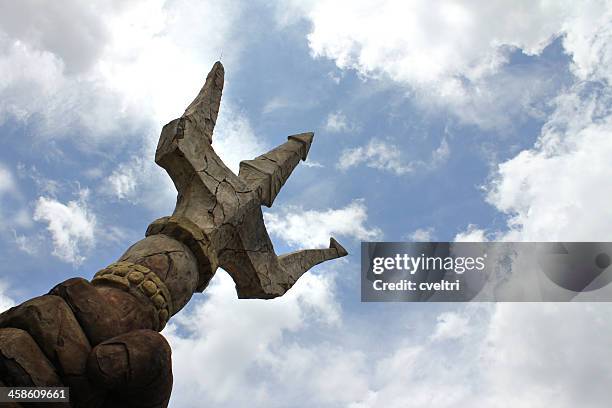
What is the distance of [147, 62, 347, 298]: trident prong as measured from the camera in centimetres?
477

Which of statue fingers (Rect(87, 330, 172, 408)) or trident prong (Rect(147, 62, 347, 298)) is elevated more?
trident prong (Rect(147, 62, 347, 298))

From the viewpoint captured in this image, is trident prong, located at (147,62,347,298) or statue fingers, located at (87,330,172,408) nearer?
statue fingers, located at (87,330,172,408)

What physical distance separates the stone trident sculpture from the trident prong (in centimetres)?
1

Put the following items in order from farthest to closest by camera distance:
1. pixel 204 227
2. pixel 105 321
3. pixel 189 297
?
pixel 204 227 < pixel 189 297 < pixel 105 321

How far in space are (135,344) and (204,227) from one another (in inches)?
77.7

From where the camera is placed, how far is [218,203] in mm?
5215

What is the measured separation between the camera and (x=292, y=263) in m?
6.57

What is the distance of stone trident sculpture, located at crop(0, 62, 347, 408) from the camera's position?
9.89 feet

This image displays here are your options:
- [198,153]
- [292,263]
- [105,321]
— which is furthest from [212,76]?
[105,321]

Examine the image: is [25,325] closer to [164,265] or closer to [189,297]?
[164,265]

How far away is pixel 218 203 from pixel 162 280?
129 centimetres

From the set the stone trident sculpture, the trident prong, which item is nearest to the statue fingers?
the stone trident sculpture

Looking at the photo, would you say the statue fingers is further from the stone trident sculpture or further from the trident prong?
the trident prong

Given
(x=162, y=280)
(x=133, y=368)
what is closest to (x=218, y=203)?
(x=162, y=280)
